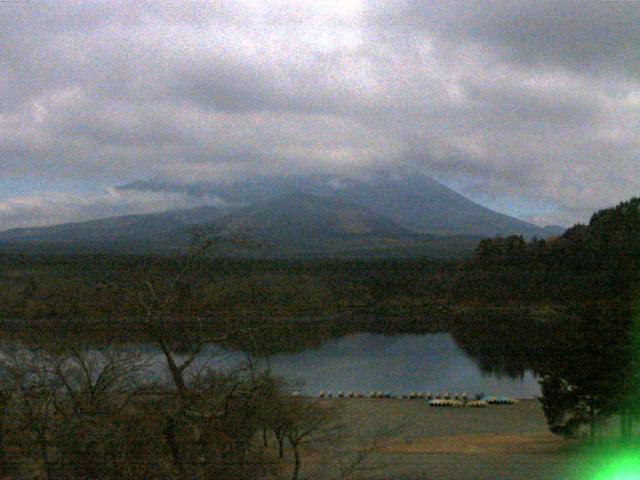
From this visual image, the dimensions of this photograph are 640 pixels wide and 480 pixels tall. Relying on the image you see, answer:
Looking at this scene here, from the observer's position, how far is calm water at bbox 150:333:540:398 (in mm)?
8781

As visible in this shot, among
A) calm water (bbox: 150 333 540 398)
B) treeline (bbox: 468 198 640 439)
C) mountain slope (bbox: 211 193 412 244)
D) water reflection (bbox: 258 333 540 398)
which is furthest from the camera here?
mountain slope (bbox: 211 193 412 244)

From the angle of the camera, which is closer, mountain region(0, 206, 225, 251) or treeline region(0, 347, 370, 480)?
treeline region(0, 347, 370, 480)

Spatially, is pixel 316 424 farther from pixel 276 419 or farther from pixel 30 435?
pixel 30 435

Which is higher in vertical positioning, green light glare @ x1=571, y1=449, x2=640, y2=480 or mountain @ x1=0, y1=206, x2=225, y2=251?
mountain @ x1=0, y1=206, x2=225, y2=251

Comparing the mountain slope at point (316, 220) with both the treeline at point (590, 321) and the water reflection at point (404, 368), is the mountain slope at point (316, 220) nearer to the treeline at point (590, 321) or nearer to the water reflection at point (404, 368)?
the water reflection at point (404, 368)

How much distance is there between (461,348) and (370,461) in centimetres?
666

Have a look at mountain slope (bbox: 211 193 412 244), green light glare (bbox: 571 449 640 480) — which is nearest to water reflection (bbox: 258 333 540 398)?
green light glare (bbox: 571 449 640 480)

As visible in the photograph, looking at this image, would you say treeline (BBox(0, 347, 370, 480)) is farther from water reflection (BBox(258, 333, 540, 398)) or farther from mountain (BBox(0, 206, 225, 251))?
water reflection (BBox(258, 333, 540, 398))

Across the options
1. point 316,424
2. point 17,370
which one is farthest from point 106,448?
point 316,424

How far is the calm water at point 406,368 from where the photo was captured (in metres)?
8.78

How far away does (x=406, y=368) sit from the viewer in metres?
10.9

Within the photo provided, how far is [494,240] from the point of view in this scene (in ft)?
39.8

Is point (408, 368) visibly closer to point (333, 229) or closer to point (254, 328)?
point (254, 328)

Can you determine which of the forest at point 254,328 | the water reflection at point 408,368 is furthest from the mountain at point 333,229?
the forest at point 254,328
